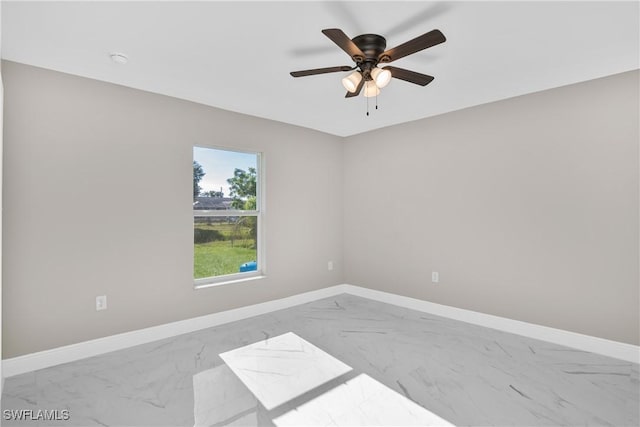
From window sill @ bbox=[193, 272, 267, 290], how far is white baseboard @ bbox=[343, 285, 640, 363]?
5.58 ft

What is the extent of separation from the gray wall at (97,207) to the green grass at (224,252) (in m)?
0.17

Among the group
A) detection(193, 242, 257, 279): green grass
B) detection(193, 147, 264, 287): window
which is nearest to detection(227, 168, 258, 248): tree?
detection(193, 147, 264, 287): window

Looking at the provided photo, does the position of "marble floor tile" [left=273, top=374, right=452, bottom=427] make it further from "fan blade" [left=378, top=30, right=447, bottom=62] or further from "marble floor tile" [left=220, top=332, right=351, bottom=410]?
"fan blade" [left=378, top=30, right=447, bottom=62]

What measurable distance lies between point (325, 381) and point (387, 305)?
2.09 meters

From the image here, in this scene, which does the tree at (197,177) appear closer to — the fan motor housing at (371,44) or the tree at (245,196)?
the tree at (245,196)

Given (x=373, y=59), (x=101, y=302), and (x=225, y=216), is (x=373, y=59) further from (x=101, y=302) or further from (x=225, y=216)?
(x=101, y=302)

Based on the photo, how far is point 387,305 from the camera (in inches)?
Result: 168

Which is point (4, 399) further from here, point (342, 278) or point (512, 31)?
point (512, 31)

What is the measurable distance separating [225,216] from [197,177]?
0.54m

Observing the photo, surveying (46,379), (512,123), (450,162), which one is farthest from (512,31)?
(46,379)

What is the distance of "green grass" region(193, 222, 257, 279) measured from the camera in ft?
11.6

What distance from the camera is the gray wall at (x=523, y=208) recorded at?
108 inches

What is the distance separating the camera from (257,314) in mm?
3844

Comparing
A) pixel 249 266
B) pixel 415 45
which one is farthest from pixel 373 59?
pixel 249 266
